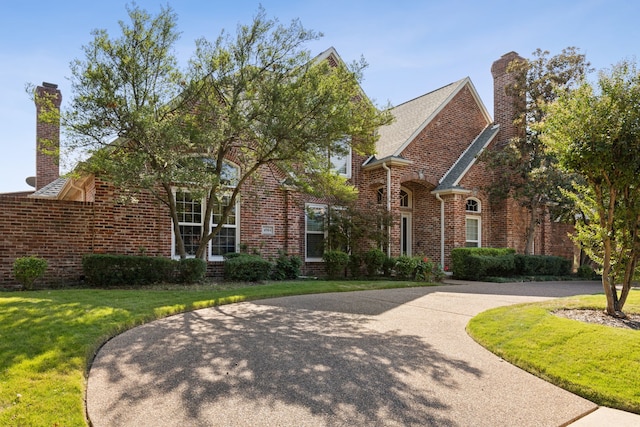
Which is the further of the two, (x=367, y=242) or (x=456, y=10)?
(x=367, y=242)

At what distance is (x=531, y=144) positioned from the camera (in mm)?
16859

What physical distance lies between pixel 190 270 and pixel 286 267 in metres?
3.51

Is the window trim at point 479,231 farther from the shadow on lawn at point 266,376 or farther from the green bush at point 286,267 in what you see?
the shadow on lawn at point 266,376

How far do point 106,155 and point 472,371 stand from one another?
916 centimetres

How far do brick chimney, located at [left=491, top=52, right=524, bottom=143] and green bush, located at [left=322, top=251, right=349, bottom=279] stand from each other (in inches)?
369

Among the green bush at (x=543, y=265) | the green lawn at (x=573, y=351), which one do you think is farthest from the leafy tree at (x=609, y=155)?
the green bush at (x=543, y=265)

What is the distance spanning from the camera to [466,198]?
17125 mm

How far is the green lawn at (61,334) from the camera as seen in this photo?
11.2ft

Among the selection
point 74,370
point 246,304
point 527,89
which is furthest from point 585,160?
point 527,89

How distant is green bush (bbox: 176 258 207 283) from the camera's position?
1098 cm

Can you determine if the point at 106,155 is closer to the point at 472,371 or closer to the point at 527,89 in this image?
the point at 472,371

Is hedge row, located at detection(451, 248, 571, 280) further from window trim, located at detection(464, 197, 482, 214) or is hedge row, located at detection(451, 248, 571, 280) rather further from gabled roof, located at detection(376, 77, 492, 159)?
gabled roof, located at detection(376, 77, 492, 159)

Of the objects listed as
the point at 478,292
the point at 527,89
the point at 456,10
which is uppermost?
the point at 527,89

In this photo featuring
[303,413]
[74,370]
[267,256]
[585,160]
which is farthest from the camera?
[267,256]
